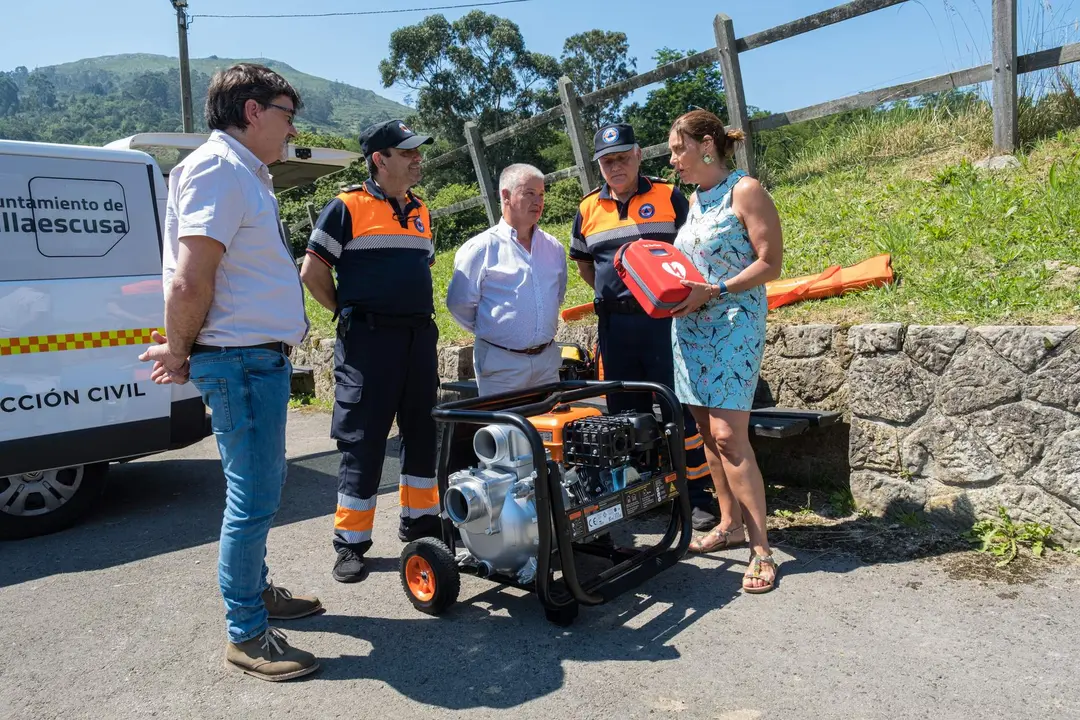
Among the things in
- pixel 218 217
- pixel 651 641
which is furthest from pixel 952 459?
pixel 218 217

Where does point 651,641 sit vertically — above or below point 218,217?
below

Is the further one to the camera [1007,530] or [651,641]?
[1007,530]

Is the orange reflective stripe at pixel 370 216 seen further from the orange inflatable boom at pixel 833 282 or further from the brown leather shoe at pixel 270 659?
the orange inflatable boom at pixel 833 282

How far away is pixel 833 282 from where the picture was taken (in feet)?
17.0

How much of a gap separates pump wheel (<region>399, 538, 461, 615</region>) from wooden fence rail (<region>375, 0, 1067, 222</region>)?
19.8 ft

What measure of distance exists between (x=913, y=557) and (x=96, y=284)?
4.83 metres

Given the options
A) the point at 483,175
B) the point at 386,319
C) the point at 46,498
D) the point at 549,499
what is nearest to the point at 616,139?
the point at 386,319

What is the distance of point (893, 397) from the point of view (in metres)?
4.20

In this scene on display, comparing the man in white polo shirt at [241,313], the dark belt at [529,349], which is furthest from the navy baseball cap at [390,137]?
the dark belt at [529,349]

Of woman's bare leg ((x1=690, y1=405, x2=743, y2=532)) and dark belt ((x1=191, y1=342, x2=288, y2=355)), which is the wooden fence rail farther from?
dark belt ((x1=191, y1=342, x2=288, y2=355))

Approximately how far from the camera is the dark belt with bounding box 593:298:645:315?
4.34 m

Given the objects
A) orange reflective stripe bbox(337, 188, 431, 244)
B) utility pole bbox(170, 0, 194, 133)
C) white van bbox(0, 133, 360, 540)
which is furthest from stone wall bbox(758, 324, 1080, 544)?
utility pole bbox(170, 0, 194, 133)

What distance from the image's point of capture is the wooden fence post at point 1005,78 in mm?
6570

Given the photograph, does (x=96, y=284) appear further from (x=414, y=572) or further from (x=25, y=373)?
(x=414, y=572)
